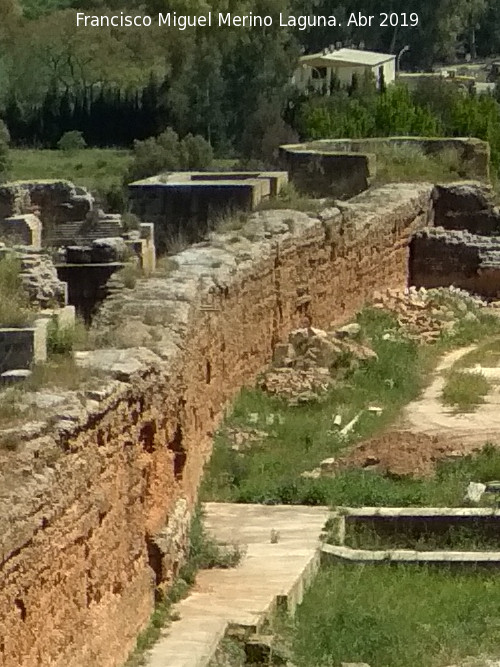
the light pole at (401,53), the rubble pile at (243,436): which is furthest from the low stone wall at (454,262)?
the light pole at (401,53)

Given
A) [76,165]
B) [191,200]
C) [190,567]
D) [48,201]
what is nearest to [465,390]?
[190,567]

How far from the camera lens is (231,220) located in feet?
57.7

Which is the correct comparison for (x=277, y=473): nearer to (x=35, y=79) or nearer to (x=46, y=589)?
(x=46, y=589)

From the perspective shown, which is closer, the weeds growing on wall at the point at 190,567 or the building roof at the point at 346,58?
the weeds growing on wall at the point at 190,567

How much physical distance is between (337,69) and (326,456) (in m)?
44.1

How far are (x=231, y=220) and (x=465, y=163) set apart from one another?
7.89 metres

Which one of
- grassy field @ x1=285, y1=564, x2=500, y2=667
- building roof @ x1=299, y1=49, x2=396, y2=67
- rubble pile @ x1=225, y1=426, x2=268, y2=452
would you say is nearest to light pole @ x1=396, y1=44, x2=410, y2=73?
building roof @ x1=299, y1=49, x2=396, y2=67

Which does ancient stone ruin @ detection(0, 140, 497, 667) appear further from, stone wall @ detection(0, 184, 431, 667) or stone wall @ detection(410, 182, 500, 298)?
stone wall @ detection(410, 182, 500, 298)

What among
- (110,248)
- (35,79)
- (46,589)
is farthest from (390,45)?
(46,589)

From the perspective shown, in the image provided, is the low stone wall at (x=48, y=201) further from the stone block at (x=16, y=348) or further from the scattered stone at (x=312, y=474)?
the scattered stone at (x=312, y=474)

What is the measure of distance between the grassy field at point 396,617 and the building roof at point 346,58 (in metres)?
45.3

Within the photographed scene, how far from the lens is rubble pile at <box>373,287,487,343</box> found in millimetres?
18469

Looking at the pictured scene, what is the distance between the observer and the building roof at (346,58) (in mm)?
56531

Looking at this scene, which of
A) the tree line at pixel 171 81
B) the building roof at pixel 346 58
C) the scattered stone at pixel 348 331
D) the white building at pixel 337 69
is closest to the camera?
the scattered stone at pixel 348 331
